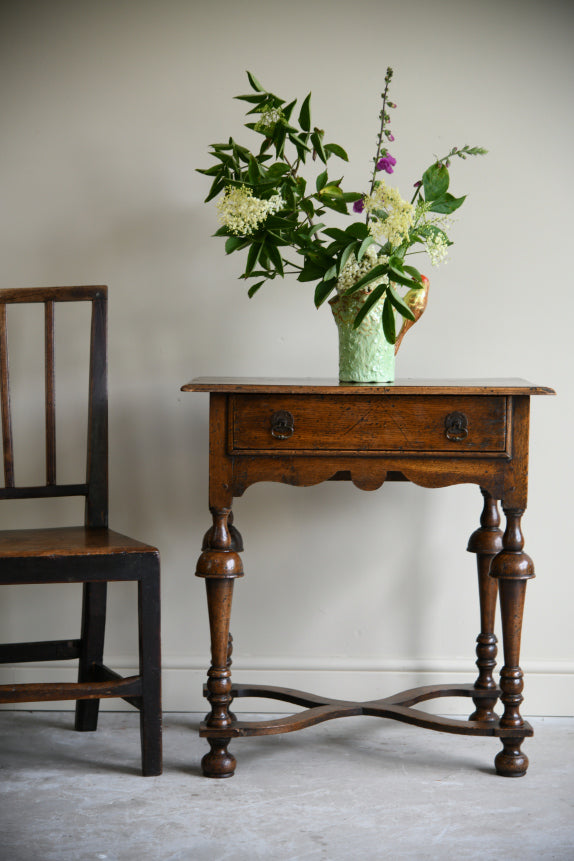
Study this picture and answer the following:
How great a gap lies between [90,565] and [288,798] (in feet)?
2.02

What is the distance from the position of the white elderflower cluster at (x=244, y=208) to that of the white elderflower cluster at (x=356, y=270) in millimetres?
196

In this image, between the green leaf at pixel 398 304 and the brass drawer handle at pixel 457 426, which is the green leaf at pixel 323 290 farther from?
the brass drawer handle at pixel 457 426

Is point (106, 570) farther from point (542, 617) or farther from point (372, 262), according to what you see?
point (542, 617)

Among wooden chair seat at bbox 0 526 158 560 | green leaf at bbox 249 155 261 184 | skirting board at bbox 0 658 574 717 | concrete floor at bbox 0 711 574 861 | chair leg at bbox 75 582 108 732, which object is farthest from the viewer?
skirting board at bbox 0 658 574 717

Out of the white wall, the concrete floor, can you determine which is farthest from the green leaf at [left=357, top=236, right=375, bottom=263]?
the concrete floor

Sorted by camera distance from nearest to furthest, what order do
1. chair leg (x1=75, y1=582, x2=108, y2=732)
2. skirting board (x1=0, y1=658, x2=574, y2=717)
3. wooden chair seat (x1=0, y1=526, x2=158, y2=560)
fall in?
1. wooden chair seat (x1=0, y1=526, x2=158, y2=560)
2. chair leg (x1=75, y1=582, x2=108, y2=732)
3. skirting board (x1=0, y1=658, x2=574, y2=717)

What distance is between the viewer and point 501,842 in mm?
1530

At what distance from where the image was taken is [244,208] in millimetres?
1763

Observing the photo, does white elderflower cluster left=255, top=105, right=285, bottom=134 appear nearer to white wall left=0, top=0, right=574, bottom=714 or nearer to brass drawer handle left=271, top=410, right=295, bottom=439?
white wall left=0, top=0, right=574, bottom=714

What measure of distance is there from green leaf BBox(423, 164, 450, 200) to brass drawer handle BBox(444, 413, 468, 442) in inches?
18.5

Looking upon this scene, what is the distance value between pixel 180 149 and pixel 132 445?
31.5 inches

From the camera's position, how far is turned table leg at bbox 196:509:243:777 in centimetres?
176

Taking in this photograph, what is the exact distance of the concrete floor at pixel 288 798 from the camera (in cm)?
151

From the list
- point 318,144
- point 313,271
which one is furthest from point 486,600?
point 318,144
